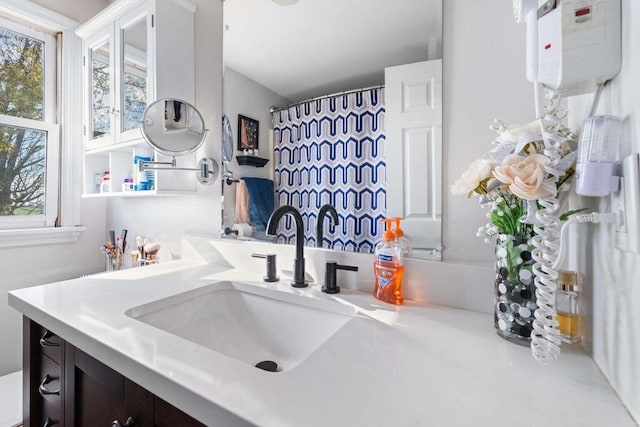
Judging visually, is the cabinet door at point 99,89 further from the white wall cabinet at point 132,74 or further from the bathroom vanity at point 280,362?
the bathroom vanity at point 280,362

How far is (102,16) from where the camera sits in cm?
150

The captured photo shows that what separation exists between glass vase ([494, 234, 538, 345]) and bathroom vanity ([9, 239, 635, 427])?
0.11 feet

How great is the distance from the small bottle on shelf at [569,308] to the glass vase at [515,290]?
0.21ft

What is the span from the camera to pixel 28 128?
1715 mm

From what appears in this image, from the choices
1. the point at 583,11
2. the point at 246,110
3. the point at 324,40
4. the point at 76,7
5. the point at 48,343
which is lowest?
the point at 48,343

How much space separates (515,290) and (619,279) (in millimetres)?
180

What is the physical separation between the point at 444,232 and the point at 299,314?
0.48m

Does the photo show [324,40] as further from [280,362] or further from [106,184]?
[106,184]

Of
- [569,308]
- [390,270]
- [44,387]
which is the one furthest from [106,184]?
[569,308]

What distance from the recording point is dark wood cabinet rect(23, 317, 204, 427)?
0.57 metres

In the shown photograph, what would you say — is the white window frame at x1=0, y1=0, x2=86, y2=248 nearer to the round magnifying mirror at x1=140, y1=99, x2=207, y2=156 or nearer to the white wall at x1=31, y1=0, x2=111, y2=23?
the white wall at x1=31, y1=0, x2=111, y2=23

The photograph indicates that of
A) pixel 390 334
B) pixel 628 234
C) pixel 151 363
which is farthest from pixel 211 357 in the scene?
pixel 628 234

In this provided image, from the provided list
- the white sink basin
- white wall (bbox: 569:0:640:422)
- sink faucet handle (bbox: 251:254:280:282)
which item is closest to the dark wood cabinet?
the white sink basin

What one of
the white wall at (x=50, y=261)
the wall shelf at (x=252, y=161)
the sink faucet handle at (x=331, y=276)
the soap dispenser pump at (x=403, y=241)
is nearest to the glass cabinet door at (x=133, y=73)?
the wall shelf at (x=252, y=161)
